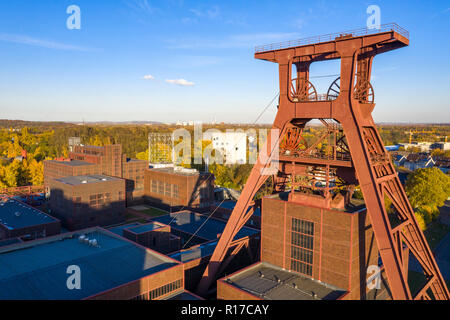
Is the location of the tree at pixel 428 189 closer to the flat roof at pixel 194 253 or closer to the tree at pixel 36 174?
the flat roof at pixel 194 253

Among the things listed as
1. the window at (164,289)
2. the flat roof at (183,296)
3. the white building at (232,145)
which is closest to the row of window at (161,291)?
the window at (164,289)

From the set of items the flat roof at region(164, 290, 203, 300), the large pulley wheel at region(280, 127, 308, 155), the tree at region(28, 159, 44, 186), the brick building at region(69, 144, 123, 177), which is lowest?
the flat roof at region(164, 290, 203, 300)

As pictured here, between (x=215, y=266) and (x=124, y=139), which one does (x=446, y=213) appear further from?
(x=124, y=139)

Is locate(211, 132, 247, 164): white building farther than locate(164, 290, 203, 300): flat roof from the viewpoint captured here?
Yes

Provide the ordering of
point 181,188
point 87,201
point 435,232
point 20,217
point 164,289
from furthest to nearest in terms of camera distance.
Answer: point 181,188, point 435,232, point 87,201, point 20,217, point 164,289

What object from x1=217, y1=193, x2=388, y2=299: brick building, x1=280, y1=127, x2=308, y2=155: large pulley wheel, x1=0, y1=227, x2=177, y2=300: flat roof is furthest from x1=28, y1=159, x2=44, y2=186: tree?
x1=280, y1=127, x2=308, y2=155: large pulley wheel

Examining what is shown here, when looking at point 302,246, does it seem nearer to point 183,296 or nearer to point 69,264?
point 183,296

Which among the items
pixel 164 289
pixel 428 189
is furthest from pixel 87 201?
pixel 428 189

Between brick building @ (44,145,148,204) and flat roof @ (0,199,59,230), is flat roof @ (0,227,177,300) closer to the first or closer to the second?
flat roof @ (0,199,59,230)
